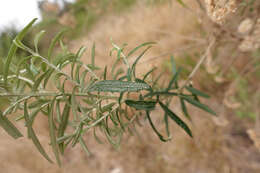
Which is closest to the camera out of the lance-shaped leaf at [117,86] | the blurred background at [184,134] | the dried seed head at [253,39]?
the lance-shaped leaf at [117,86]

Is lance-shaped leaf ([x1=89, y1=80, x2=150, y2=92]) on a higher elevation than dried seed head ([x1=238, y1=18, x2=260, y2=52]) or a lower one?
lower

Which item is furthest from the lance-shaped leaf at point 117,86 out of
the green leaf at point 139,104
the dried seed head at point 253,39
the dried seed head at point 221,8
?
the dried seed head at point 253,39

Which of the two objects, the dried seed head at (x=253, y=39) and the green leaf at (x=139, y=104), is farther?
the dried seed head at (x=253, y=39)

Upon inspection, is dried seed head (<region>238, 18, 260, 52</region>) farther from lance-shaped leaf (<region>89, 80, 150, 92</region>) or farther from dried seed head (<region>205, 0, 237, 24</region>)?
lance-shaped leaf (<region>89, 80, 150, 92</region>)

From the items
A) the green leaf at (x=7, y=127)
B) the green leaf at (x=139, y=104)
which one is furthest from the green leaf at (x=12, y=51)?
the green leaf at (x=139, y=104)

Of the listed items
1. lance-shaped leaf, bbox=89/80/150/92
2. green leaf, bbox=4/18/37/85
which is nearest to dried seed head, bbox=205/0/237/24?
lance-shaped leaf, bbox=89/80/150/92

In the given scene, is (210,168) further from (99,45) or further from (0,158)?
(99,45)

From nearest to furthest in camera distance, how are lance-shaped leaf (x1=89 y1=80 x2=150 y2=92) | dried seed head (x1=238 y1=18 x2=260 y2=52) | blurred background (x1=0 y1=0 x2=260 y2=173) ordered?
1. lance-shaped leaf (x1=89 y1=80 x2=150 y2=92)
2. dried seed head (x1=238 y1=18 x2=260 y2=52)
3. blurred background (x1=0 y1=0 x2=260 y2=173)

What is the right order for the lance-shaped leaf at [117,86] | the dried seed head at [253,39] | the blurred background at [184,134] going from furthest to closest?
the blurred background at [184,134] → the dried seed head at [253,39] → the lance-shaped leaf at [117,86]

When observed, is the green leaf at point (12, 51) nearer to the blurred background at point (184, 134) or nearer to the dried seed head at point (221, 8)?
the dried seed head at point (221, 8)

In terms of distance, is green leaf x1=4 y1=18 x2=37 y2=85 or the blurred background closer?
green leaf x1=4 y1=18 x2=37 y2=85

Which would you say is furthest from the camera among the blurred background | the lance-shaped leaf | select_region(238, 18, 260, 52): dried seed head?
the blurred background

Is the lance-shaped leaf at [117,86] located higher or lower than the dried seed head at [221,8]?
lower
